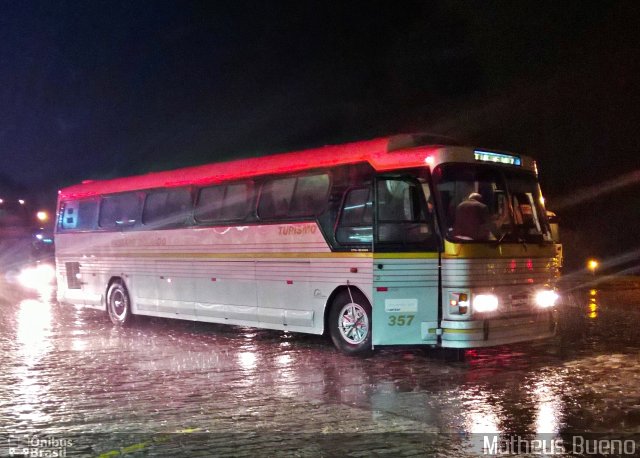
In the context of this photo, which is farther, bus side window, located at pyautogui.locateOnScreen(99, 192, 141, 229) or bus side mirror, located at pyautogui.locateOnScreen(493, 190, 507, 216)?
bus side window, located at pyautogui.locateOnScreen(99, 192, 141, 229)

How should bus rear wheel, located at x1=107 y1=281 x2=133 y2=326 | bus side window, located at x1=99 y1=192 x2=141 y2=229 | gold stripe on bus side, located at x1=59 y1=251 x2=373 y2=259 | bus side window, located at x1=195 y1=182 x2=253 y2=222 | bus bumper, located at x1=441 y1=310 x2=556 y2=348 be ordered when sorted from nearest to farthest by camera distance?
bus bumper, located at x1=441 y1=310 x2=556 y2=348 → gold stripe on bus side, located at x1=59 y1=251 x2=373 y2=259 → bus side window, located at x1=195 y1=182 x2=253 y2=222 → bus side window, located at x1=99 y1=192 x2=141 y2=229 → bus rear wheel, located at x1=107 y1=281 x2=133 y2=326

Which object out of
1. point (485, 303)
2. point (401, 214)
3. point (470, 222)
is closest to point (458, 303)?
point (485, 303)

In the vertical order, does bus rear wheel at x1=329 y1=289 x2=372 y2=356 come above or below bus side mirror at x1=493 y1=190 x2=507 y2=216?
below

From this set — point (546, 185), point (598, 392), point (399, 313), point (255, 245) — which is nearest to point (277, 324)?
point (255, 245)

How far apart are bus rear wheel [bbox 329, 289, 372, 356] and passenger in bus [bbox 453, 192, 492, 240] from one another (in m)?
1.87

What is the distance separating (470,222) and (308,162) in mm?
3181

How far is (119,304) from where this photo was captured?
52.3ft

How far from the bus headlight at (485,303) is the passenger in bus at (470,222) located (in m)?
0.79

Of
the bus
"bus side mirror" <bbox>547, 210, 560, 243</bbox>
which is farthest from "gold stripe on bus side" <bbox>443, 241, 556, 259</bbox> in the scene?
"bus side mirror" <bbox>547, 210, 560, 243</bbox>

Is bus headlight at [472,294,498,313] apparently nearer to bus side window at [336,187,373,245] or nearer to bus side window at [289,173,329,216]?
bus side window at [336,187,373,245]

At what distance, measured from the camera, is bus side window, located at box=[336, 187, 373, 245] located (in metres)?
10.5

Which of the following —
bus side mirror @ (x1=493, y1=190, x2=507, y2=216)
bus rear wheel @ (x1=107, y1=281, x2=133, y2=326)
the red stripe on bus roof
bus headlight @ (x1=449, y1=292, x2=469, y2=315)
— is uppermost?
the red stripe on bus roof

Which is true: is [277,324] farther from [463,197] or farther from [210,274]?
[463,197]

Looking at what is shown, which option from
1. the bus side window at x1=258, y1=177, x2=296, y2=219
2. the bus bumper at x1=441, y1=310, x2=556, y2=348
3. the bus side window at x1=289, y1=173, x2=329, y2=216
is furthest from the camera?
the bus side window at x1=258, y1=177, x2=296, y2=219
